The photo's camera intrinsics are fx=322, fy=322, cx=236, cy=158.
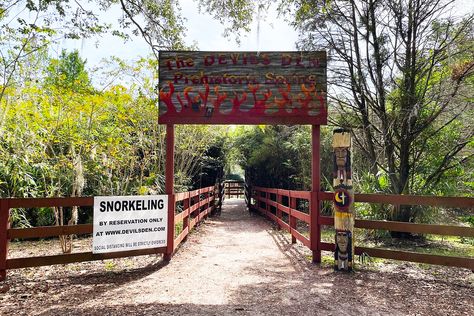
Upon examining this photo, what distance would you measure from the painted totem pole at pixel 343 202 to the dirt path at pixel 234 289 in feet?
0.91

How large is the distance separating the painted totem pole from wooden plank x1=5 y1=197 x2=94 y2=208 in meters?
3.51

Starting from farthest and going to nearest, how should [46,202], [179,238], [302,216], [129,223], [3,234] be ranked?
1. [179,238]
2. [302,216]
3. [129,223]
4. [46,202]
5. [3,234]

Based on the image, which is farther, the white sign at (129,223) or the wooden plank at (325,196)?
the wooden plank at (325,196)

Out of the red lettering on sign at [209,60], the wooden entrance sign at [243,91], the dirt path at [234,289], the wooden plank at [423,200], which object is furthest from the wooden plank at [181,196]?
the wooden plank at [423,200]

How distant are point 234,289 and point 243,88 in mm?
3125

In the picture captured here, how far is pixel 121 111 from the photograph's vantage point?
6.69m

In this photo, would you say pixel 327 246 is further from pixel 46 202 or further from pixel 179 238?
pixel 46 202

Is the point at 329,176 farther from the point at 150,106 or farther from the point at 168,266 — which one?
the point at 168,266

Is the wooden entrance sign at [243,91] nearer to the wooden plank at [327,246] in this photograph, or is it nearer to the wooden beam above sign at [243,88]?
the wooden beam above sign at [243,88]

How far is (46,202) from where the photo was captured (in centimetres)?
428

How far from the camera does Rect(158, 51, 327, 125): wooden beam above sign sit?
5336 millimetres

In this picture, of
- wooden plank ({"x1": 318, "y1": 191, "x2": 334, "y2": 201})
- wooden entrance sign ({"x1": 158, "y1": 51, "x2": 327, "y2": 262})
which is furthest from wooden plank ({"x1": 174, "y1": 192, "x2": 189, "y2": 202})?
wooden plank ({"x1": 318, "y1": 191, "x2": 334, "y2": 201})

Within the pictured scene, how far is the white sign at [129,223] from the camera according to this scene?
4.50m

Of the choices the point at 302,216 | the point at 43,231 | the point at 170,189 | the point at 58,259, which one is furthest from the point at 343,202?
the point at 43,231
